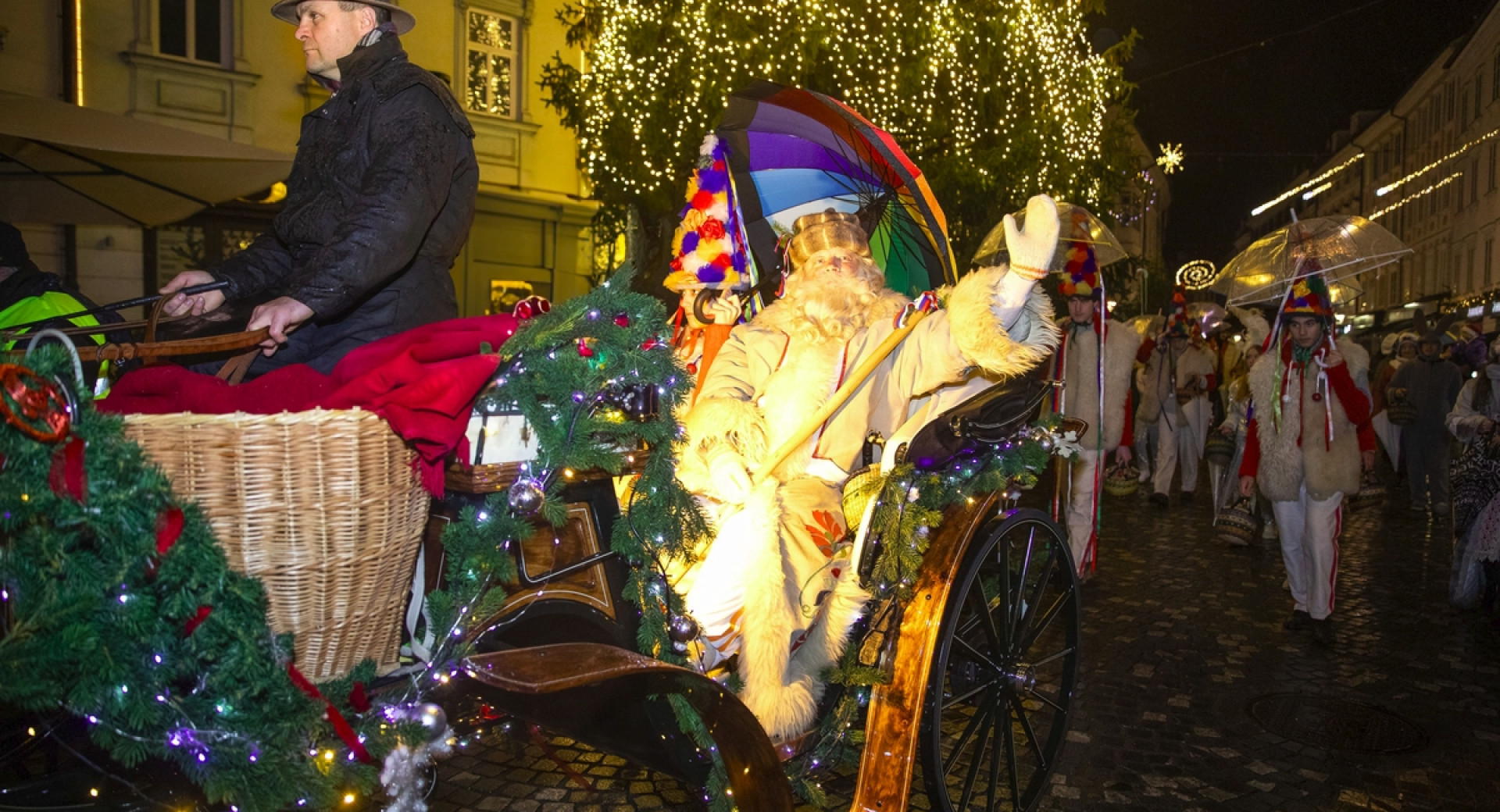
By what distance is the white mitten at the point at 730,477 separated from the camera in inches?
130

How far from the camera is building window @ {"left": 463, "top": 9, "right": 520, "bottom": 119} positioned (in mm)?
17766

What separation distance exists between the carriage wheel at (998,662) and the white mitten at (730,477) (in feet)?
2.34

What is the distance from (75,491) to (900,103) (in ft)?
38.8

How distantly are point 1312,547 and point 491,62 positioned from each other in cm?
1555

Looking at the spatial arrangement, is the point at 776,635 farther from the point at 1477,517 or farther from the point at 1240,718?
the point at 1477,517

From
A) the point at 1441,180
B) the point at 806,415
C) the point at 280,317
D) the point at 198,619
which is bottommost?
the point at 198,619

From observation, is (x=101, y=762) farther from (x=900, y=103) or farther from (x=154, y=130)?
(x=900, y=103)

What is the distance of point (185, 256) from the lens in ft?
46.7

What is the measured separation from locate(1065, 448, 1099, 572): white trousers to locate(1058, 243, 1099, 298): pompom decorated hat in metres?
1.23

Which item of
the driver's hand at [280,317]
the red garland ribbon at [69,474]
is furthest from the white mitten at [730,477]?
the red garland ribbon at [69,474]

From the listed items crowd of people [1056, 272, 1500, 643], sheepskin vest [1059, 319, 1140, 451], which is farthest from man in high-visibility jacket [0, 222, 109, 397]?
sheepskin vest [1059, 319, 1140, 451]

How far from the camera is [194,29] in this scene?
14812 mm

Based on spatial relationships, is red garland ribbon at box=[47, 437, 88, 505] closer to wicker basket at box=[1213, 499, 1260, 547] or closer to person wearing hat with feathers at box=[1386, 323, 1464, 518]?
wicker basket at box=[1213, 499, 1260, 547]

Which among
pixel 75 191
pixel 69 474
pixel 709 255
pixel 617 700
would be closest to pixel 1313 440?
pixel 709 255
